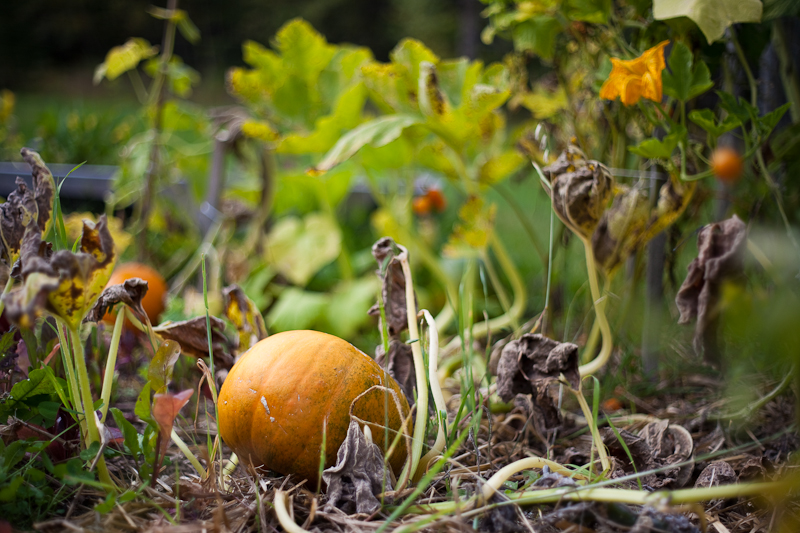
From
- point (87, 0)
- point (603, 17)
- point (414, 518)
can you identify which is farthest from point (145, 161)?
point (87, 0)

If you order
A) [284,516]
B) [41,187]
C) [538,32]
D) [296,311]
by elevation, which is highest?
[538,32]

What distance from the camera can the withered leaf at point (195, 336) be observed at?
0.98 meters

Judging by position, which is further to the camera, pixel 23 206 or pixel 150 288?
pixel 150 288

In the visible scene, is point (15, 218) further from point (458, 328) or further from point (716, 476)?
point (716, 476)

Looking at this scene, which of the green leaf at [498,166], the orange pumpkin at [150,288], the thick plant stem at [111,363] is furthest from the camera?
the orange pumpkin at [150,288]

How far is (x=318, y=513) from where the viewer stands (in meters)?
0.72

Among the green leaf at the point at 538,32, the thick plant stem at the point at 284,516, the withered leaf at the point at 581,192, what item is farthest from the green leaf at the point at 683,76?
the thick plant stem at the point at 284,516

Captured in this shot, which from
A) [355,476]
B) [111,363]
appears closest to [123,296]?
[111,363]

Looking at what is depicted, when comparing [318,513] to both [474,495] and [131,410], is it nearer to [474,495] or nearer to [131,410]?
[474,495]

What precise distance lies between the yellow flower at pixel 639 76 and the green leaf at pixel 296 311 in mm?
1251

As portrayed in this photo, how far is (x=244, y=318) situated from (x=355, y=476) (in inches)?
17.2

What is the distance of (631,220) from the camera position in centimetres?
110

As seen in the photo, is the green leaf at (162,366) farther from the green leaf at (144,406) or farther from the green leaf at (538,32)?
the green leaf at (538,32)

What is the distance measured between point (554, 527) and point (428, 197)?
1.61m
